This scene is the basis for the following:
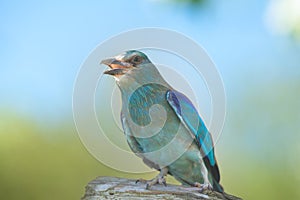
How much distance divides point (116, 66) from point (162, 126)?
0.25 metres

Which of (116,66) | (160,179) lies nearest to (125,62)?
(116,66)

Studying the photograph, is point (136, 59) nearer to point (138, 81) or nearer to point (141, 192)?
point (138, 81)

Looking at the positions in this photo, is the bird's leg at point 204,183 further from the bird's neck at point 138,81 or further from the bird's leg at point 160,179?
the bird's neck at point 138,81

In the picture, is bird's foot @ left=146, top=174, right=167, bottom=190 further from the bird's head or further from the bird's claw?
the bird's head

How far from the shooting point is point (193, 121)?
1829 millimetres

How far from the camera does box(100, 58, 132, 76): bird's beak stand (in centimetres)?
175

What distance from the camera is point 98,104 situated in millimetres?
1747

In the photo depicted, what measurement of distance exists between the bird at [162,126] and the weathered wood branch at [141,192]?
0.09ft

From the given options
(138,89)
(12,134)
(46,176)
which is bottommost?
(46,176)

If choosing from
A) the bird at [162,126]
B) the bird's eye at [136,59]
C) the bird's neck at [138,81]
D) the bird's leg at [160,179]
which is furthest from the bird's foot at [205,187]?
the bird's eye at [136,59]

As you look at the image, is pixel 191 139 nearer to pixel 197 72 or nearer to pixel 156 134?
pixel 156 134

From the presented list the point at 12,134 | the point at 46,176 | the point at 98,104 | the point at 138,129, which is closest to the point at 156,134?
the point at 138,129

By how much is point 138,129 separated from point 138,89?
5.3 inches

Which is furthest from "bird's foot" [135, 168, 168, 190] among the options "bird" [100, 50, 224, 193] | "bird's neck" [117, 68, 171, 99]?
"bird's neck" [117, 68, 171, 99]
